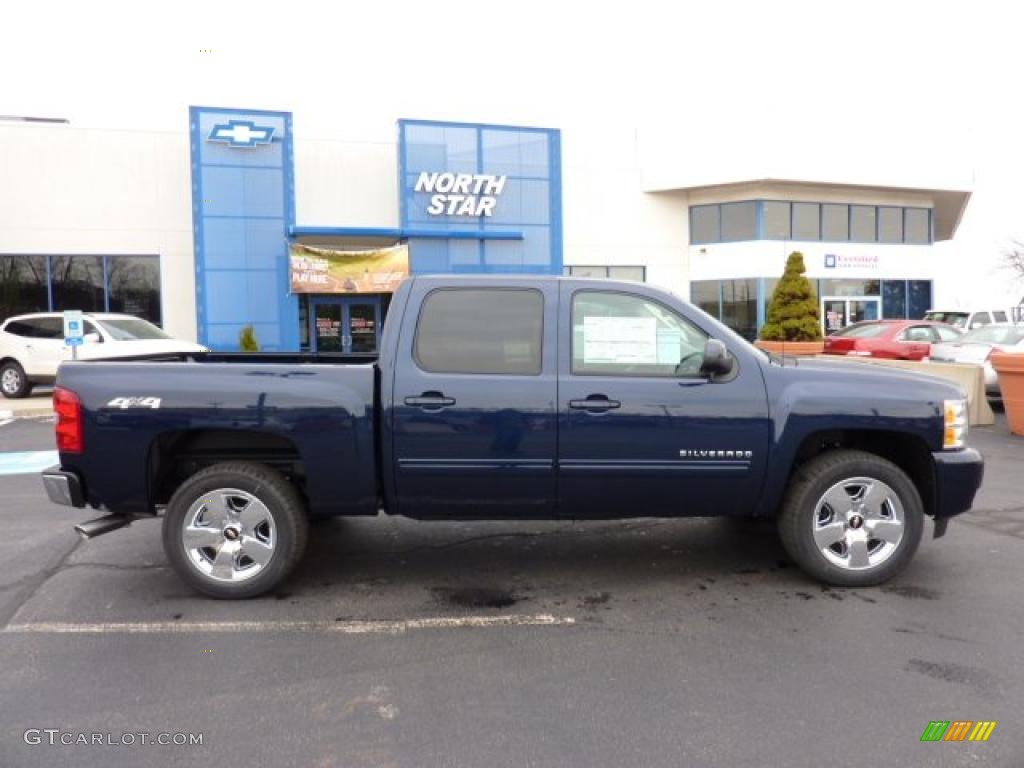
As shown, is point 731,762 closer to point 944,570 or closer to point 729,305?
point 944,570

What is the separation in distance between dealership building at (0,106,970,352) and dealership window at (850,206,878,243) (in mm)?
957

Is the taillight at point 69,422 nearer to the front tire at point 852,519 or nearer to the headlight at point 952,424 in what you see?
the front tire at point 852,519

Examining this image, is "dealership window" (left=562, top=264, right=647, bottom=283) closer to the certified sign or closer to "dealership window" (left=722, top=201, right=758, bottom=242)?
"dealership window" (left=722, top=201, right=758, bottom=242)

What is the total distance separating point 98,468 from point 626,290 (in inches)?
126

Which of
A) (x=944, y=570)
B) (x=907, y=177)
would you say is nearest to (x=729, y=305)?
(x=907, y=177)

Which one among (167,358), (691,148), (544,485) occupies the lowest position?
(544,485)

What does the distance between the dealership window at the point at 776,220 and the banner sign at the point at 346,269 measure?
498 inches

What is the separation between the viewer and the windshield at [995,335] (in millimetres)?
13086

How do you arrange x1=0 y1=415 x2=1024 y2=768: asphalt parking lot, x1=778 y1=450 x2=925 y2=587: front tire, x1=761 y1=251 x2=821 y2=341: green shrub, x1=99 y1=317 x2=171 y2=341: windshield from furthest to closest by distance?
x1=761 y1=251 x2=821 y2=341: green shrub, x1=99 y1=317 x2=171 y2=341: windshield, x1=778 y1=450 x2=925 y2=587: front tire, x1=0 y1=415 x2=1024 y2=768: asphalt parking lot

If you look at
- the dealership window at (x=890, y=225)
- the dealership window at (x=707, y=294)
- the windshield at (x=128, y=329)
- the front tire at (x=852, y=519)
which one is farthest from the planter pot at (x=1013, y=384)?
the dealership window at (x=890, y=225)

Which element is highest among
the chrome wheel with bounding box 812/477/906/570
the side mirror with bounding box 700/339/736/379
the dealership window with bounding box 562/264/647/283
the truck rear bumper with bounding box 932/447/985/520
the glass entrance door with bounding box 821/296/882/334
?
the dealership window with bounding box 562/264/647/283

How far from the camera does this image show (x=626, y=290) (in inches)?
181

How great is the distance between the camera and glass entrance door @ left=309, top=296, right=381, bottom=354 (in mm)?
23594

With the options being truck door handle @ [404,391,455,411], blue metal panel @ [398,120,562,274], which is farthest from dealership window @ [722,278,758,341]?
truck door handle @ [404,391,455,411]
